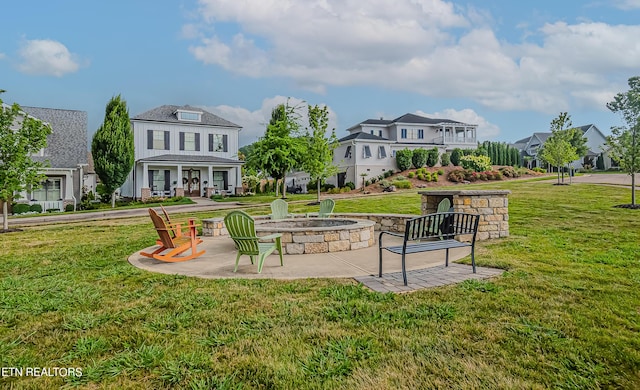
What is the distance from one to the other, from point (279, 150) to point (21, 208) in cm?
1598

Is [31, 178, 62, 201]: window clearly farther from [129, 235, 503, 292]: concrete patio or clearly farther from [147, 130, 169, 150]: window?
[129, 235, 503, 292]: concrete patio

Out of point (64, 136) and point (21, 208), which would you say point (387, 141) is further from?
point (21, 208)

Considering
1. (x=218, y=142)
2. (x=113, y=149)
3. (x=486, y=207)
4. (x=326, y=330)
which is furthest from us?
(x=218, y=142)

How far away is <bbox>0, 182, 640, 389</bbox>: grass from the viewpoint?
95.0 inches

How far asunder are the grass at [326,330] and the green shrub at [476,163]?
105 ft

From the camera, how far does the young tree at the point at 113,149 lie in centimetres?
2425

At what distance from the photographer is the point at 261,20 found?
13.3 m

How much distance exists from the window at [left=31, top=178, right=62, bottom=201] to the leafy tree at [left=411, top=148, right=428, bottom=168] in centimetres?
2973

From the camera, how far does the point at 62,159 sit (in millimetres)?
24344

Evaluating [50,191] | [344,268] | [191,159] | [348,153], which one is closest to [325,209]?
[344,268]

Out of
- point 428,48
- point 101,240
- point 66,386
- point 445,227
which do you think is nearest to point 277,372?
point 66,386

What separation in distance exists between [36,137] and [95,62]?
7002 mm

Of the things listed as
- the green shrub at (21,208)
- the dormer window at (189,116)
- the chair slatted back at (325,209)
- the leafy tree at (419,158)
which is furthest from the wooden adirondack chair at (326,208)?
the leafy tree at (419,158)

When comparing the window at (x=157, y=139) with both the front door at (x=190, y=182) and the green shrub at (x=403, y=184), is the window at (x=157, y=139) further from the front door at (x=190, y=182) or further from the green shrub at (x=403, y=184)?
the green shrub at (x=403, y=184)
